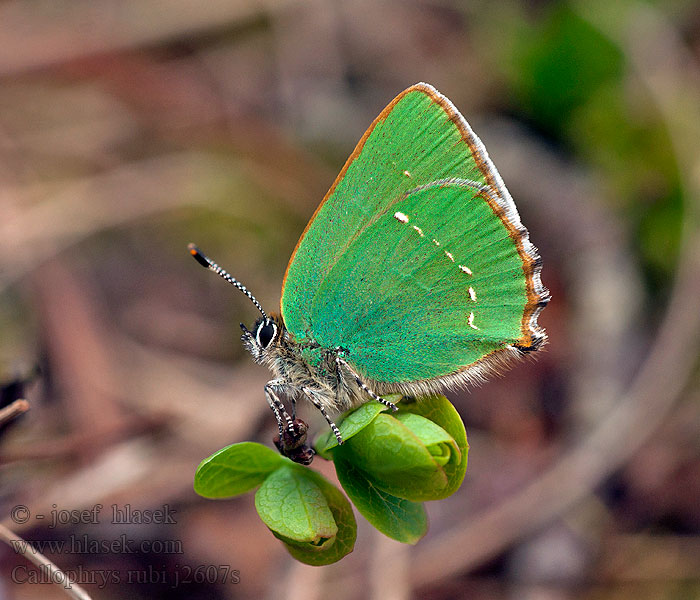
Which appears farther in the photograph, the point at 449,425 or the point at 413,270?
the point at 413,270

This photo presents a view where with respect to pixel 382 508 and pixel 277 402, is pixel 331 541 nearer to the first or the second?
pixel 382 508

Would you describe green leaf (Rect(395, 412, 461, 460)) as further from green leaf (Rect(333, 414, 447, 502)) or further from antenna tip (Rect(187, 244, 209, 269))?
antenna tip (Rect(187, 244, 209, 269))

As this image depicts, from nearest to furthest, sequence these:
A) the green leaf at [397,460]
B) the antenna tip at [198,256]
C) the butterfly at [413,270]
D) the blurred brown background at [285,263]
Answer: the green leaf at [397,460]
the butterfly at [413,270]
the antenna tip at [198,256]
the blurred brown background at [285,263]

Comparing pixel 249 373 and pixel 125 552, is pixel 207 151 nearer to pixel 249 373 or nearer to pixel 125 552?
pixel 249 373

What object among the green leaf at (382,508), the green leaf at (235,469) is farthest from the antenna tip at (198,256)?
the green leaf at (382,508)

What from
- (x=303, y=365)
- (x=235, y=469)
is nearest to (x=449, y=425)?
(x=235, y=469)

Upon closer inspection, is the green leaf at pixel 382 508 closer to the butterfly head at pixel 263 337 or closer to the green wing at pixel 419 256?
the green wing at pixel 419 256
